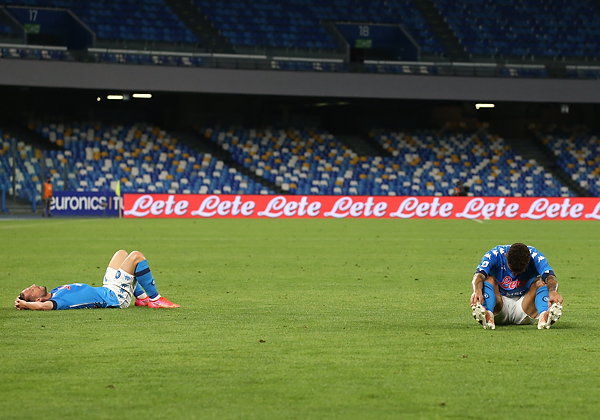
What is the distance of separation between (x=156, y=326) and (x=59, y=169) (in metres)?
29.2

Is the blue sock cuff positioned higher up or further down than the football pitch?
higher up

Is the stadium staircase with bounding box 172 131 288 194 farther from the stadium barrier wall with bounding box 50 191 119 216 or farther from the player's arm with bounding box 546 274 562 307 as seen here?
the player's arm with bounding box 546 274 562 307

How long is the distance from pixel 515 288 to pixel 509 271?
0.27 meters

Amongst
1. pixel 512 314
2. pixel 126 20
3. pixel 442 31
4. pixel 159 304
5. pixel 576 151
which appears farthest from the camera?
pixel 576 151

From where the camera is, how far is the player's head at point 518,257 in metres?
8.21

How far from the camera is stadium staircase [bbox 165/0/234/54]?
139 feet

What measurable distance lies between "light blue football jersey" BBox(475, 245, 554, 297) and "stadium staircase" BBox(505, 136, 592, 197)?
38.3 metres

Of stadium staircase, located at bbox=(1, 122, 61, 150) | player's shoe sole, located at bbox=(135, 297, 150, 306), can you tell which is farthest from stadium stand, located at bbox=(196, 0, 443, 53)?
player's shoe sole, located at bbox=(135, 297, 150, 306)

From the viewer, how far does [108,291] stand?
992 cm

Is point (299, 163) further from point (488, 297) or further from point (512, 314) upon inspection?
point (488, 297)

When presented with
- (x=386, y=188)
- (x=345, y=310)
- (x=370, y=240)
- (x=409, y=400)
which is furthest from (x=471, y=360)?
(x=386, y=188)

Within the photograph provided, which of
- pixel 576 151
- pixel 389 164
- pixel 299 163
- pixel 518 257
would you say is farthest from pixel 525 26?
pixel 518 257

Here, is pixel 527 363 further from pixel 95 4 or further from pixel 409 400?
pixel 95 4

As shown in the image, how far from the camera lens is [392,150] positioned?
4638 centimetres
